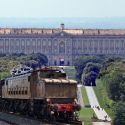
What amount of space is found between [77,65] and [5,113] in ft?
410

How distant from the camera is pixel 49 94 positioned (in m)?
32.3

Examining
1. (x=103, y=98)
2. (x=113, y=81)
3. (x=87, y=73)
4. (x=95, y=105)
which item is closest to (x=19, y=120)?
(x=95, y=105)

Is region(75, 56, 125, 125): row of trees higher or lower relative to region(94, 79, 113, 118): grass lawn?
higher

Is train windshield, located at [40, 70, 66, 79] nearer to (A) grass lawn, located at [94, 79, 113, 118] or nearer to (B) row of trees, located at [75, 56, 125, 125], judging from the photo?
(B) row of trees, located at [75, 56, 125, 125]

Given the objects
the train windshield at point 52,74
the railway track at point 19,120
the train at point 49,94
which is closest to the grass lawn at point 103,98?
the railway track at point 19,120

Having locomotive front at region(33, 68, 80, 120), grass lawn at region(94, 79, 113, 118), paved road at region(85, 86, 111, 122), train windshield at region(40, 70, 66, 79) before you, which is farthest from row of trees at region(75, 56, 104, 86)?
locomotive front at region(33, 68, 80, 120)

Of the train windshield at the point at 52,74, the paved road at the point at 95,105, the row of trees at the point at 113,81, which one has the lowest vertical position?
the paved road at the point at 95,105

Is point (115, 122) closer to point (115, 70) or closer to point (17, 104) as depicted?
point (17, 104)

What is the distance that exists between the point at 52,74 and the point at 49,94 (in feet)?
3.77

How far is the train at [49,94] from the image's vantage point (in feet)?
105

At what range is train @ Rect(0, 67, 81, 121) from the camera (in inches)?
1259

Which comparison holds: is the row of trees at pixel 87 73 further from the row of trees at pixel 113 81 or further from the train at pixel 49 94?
the train at pixel 49 94

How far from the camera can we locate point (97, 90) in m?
113

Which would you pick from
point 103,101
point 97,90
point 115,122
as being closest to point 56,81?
point 115,122
